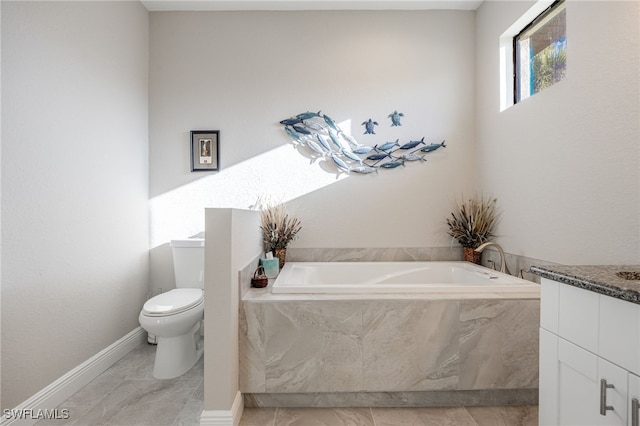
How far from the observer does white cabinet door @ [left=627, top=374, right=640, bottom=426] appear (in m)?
0.81

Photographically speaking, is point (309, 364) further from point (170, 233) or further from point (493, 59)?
point (493, 59)

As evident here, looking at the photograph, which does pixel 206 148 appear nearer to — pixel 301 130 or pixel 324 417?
pixel 301 130

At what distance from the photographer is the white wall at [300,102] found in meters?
2.79

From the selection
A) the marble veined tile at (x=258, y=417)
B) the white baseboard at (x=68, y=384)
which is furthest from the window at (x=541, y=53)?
the white baseboard at (x=68, y=384)

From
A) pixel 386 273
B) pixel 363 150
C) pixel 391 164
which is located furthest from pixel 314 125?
pixel 386 273

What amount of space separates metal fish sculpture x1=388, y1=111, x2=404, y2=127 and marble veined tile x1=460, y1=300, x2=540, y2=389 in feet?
5.28

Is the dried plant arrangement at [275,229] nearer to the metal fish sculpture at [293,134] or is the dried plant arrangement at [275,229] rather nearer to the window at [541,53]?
the metal fish sculpture at [293,134]

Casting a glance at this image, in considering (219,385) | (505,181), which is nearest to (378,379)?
(219,385)

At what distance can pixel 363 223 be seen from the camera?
9.25ft

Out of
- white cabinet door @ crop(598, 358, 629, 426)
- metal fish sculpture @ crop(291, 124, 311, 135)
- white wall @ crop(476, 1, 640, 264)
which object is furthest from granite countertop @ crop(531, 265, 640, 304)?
metal fish sculpture @ crop(291, 124, 311, 135)

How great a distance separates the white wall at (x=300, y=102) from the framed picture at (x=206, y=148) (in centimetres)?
6

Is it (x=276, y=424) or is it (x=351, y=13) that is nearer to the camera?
(x=276, y=424)

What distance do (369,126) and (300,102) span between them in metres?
0.62

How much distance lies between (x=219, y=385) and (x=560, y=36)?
2717 millimetres
